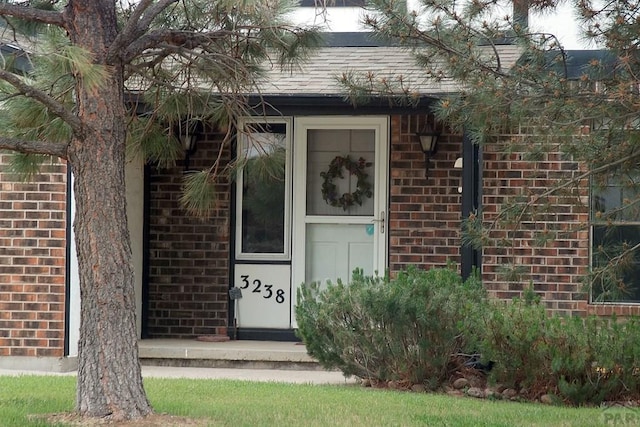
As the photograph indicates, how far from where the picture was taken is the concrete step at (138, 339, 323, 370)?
1018cm

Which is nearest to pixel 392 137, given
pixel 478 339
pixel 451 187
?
pixel 451 187

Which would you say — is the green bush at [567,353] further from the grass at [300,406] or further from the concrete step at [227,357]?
the concrete step at [227,357]

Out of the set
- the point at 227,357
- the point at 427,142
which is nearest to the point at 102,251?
the point at 227,357

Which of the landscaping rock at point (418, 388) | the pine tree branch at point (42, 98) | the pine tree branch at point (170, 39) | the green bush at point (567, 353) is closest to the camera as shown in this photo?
the pine tree branch at point (42, 98)

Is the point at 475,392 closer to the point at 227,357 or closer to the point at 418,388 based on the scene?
the point at 418,388

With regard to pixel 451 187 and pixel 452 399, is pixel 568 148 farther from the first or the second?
pixel 451 187

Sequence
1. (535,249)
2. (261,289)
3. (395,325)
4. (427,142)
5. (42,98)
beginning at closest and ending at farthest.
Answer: (42,98) → (395,325) → (535,249) → (427,142) → (261,289)

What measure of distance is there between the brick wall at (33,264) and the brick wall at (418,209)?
3294 millimetres

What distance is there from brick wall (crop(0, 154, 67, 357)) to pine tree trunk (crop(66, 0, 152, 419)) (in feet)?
12.1

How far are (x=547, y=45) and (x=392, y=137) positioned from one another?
3.42 m

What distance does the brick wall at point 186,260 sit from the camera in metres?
11.2

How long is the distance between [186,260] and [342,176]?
1913mm

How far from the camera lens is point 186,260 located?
37.2ft

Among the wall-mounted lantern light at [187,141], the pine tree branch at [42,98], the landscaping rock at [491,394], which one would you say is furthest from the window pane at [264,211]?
the pine tree branch at [42,98]
